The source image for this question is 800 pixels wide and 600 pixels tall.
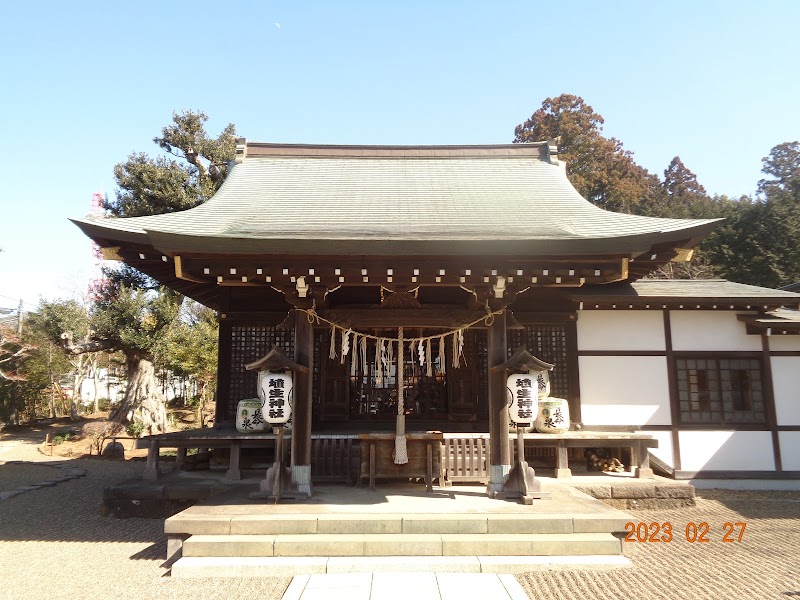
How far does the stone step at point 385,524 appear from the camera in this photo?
5699 mm

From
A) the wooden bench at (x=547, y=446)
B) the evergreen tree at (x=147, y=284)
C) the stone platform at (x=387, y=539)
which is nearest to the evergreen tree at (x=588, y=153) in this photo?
the evergreen tree at (x=147, y=284)

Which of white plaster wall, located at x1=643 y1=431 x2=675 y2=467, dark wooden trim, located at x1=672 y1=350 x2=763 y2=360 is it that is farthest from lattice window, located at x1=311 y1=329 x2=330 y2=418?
dark wooden trim, located at x1=672 y1=350 x2=763 y2=360

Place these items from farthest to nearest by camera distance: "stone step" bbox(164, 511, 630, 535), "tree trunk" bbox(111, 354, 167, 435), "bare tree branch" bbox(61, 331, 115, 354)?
"tree trunk" bbox(111, 354, 167, 435) < "bare tree branch" bbox(61, 331, 115, 354) < "stone step" bbox(164, 511, 630, 535)

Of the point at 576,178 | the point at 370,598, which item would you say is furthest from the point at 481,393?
the point at 576,178

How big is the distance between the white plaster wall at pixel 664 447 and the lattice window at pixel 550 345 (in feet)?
6.30

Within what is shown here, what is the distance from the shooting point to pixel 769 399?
958 centimetres

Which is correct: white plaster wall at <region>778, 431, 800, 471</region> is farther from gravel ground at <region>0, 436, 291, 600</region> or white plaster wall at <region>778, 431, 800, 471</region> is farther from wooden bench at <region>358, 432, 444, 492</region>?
gravel ground at <region>0, 436, 291, 600</region>

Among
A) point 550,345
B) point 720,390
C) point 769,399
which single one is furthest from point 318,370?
point 769,399

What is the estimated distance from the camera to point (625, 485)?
8039mm

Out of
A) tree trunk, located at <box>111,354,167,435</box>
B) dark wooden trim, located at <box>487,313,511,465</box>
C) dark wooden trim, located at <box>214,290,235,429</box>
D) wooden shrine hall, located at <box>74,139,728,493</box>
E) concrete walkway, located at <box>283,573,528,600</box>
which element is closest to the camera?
A: concrete walkway, located at <box>283,573,528,600</box>

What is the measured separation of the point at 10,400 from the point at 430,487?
75.3 feet

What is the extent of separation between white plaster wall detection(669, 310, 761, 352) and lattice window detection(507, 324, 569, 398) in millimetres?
2238

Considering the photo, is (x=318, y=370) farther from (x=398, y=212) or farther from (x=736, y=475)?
(x=736, y=475)

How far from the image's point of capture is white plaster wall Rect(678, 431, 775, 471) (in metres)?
9.42
